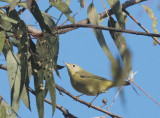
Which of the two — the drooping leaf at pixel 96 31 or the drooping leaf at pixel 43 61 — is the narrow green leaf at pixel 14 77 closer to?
the drooping leaf at pixel 43 61

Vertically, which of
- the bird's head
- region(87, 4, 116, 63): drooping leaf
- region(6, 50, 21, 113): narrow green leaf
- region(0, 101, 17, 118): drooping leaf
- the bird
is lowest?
the bird

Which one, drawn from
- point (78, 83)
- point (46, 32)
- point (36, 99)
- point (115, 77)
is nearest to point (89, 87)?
point (78, 83)

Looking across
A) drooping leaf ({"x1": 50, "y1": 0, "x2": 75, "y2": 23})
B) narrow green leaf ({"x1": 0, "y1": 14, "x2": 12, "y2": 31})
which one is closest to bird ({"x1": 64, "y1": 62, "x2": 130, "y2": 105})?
drooping leaf ({"x1": 50, "y1": 0, "x2": 75, "y2": 23})

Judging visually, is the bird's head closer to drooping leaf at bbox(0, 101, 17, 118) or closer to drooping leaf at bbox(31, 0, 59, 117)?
drooping leaf at bbox(31, 0, 59, 117)

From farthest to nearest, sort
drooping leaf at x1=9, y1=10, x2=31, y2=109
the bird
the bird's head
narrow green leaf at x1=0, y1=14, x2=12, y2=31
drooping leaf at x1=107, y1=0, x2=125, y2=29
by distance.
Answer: the bird's head → the bird → drooping leaf at x1=107, y1=0, x2=125, y2=29 → narrow green leaf at x1=0, y1=14, x2=12, y2=31 → drooping leaf at x1=9, y1=10, x2=31, y2=109

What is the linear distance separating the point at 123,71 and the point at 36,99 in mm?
1610

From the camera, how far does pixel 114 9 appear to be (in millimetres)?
2418

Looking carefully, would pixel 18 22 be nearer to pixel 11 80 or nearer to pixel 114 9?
pixel 11 80

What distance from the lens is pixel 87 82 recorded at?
11.4 ft

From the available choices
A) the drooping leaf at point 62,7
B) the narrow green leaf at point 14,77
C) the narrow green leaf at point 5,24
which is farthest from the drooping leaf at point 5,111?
the drooping leaf at point 62,7

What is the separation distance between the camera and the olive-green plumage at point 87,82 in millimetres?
3336

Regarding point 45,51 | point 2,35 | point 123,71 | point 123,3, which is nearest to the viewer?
point 123,71

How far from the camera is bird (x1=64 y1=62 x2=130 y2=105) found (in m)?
3.33

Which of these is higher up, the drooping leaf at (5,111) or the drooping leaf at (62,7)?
the drooping leaf at (62,7)
